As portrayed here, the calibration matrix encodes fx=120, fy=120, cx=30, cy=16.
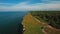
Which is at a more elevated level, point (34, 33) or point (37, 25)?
point (37, 25)

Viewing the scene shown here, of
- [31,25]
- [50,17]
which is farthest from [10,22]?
[50,17]

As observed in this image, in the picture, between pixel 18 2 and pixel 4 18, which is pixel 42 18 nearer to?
pixel 18 2

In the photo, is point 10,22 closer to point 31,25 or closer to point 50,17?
point 31,25

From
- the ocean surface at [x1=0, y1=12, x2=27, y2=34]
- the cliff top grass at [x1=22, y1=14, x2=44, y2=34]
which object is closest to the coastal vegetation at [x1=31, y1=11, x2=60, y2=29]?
the cliff top grass at [x1=22, y1=14, x2=44, y2=34]

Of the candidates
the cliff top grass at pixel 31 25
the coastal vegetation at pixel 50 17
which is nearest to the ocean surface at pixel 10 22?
the cliff top grass at pixel 31 25

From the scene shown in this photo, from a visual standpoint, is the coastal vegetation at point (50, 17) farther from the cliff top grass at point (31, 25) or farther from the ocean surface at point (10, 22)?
the ocean surface at point (10, 22)

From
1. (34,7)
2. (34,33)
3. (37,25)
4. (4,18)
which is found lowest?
(34,33)

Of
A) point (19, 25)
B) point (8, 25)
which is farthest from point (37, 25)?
point (8, 25)

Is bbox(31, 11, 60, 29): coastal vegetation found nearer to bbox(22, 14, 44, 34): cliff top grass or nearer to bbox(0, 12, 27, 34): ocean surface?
bbox(22, 14, 44, 34): cliff top grass
